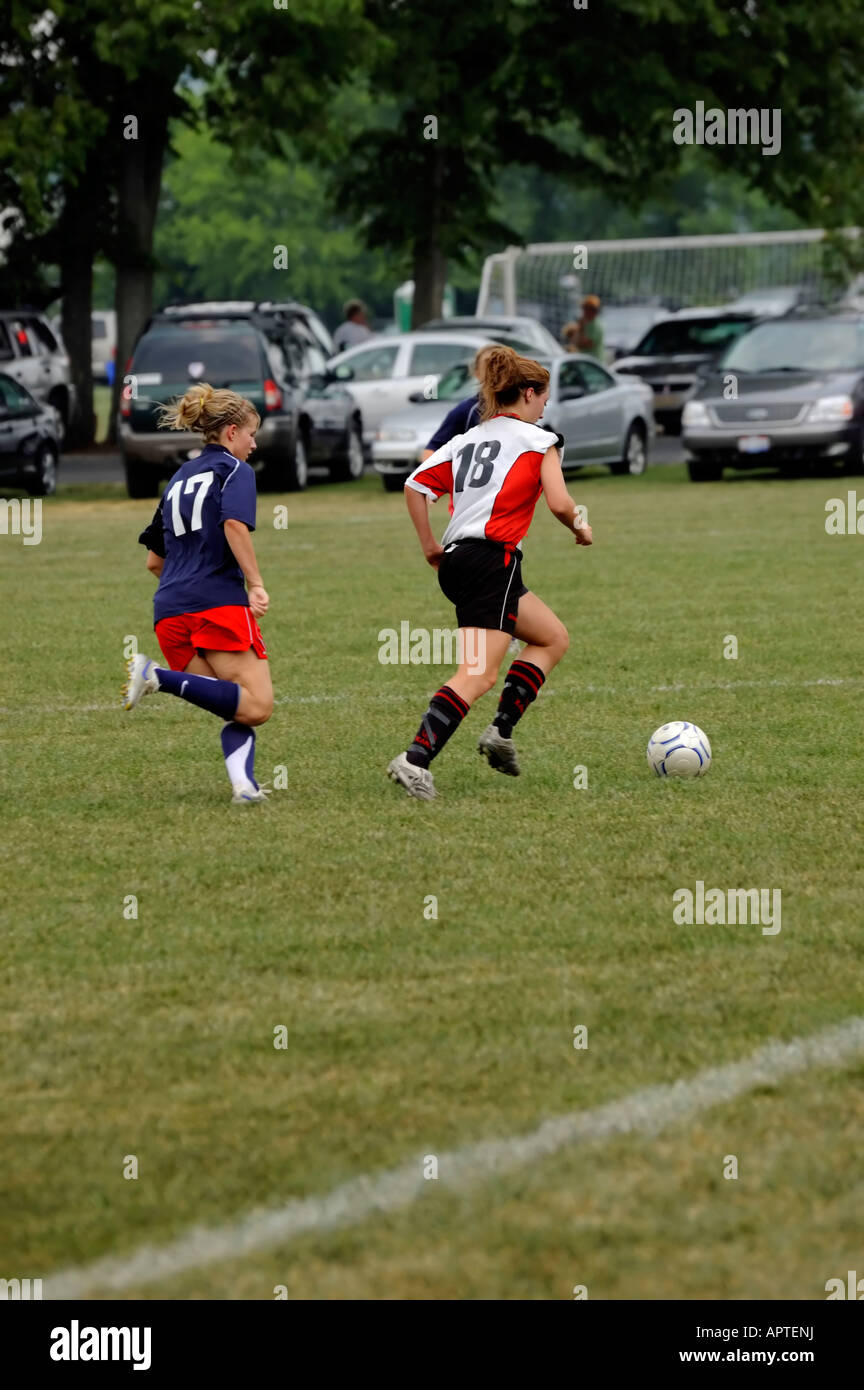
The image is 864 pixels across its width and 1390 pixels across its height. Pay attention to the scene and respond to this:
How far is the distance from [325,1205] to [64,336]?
30630mm

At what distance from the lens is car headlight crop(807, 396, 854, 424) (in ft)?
76.6

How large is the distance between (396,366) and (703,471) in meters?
4.98

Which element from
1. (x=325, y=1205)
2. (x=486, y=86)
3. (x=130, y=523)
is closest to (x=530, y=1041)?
(x=325, y=1205)

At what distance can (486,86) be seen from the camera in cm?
3197

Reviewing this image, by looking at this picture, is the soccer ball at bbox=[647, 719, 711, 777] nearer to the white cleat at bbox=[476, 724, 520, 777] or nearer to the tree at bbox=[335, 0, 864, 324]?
the white cleat at bbox=[476, 724, 520, 777]

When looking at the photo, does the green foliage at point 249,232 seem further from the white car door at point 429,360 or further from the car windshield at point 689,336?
the white car door at point 429,360

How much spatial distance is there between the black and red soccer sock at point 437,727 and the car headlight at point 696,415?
1619 centimetres

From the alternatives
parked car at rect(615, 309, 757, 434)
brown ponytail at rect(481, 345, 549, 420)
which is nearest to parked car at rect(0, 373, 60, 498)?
parked car at rect(615, 309, 757, 434)

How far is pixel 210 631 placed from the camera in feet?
26.3

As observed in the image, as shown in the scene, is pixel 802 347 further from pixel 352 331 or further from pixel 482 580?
pixel 482 580

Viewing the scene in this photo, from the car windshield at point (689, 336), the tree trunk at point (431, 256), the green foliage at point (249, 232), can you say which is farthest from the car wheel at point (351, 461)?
the green foliage at point (249, 232)

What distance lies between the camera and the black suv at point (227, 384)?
23453 mm

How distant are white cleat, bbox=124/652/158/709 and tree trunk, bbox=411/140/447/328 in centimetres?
2560
